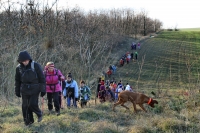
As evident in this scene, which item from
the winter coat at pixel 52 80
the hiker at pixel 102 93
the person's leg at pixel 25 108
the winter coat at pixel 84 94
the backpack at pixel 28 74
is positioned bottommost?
the hiker at pixel 102 93

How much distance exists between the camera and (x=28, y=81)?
547cm

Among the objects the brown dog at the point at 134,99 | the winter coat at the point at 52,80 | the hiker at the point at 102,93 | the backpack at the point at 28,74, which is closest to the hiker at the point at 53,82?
the winter coat at the point at 52,80

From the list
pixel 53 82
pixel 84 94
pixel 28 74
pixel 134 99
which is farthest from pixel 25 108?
pixel 84 94

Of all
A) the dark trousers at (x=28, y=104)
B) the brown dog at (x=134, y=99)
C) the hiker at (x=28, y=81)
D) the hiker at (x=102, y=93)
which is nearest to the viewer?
the hiker at (x=28, y=81)

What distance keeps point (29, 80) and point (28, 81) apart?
3cm

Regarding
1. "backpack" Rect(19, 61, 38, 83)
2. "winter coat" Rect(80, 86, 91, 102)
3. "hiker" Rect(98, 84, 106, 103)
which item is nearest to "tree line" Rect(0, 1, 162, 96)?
"hiker" Rect(98, 84, 106, 103)

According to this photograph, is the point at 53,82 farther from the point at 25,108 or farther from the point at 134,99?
the point at 134,99

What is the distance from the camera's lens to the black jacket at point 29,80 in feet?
17.8

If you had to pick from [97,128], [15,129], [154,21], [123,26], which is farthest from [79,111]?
[154,21]

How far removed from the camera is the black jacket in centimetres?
543

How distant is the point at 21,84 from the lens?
5.57 metres

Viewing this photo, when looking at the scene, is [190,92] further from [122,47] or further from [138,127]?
[122,47]

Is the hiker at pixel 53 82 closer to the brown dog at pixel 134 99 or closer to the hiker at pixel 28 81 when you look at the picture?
the hiker at pixel 28 81

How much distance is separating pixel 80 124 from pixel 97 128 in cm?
55
